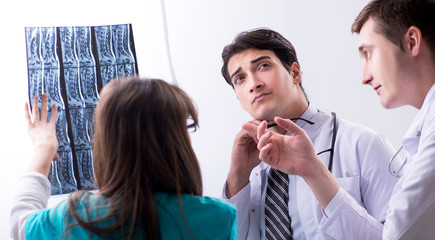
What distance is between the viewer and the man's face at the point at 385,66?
109cm

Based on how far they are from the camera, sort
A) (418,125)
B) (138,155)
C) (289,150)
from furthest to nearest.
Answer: (289,150) < (418,125) < (138,155)

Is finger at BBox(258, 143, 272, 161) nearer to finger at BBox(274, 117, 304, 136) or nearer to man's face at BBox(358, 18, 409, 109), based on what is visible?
finger at BBox(274, 117, 304, 136)

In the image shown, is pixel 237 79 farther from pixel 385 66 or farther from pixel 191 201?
pixel 191 201

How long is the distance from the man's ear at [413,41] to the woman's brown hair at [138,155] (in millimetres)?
568

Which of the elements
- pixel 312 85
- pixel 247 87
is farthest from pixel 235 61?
pixel 312 85

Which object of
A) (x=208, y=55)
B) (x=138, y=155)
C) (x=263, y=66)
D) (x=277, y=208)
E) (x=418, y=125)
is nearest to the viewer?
(x=138, y=155)

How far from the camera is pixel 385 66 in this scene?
111cm

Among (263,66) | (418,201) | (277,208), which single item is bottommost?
(277,208)

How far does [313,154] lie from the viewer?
1.16 m

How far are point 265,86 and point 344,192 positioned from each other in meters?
0.47

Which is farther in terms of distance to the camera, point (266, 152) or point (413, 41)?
point (266, 152)

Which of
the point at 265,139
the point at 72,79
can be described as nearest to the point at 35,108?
the point at 72,79

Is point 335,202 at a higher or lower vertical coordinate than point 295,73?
lower

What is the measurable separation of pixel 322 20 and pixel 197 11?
0.61 m
